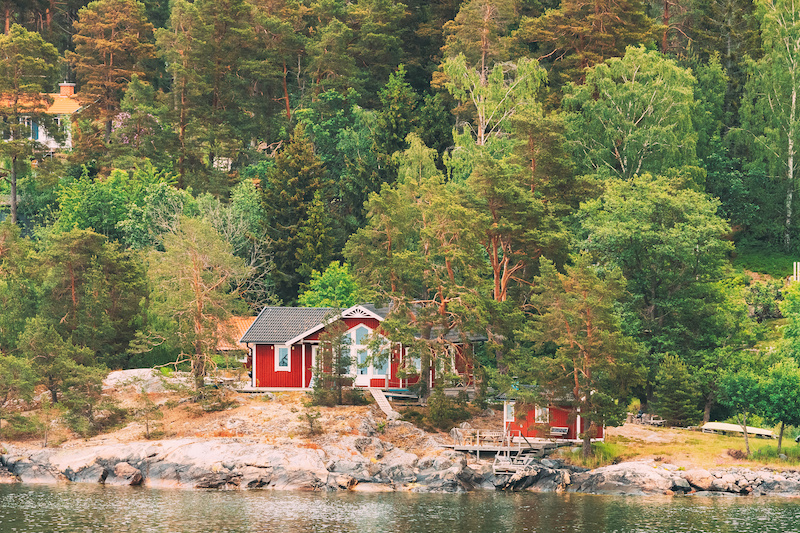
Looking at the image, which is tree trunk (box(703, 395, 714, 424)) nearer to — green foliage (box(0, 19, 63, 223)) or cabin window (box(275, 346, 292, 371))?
cabin window (box(275, 346, 292, 371))

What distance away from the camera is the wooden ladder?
55.8 meters

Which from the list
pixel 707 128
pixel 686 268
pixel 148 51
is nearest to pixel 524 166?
pixel 686 268

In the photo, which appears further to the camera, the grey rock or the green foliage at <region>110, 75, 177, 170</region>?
the green foliage at <region>110, 75, 177, 170</region>

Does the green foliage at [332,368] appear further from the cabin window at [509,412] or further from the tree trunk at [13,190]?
the tree trunk at [13,190]

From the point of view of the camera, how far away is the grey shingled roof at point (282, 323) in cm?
5996

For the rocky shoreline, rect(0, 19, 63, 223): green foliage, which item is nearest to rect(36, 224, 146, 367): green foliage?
the rocky shoreline

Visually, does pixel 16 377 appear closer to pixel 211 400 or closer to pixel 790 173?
pixel 211 400

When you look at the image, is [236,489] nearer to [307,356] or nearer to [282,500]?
[282,500]

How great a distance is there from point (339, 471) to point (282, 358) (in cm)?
1154

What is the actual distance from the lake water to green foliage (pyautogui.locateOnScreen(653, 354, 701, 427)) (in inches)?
394

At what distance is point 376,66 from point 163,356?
39.0 meters

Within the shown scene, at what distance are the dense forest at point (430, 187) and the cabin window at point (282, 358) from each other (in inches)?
147

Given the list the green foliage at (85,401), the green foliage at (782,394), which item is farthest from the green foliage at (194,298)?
the green foliage at (782,394)

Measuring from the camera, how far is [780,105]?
250 ft
